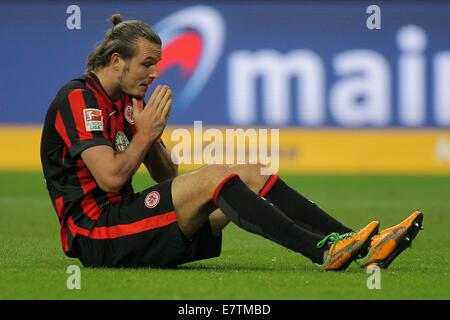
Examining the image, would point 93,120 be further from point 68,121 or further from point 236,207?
point 236,207

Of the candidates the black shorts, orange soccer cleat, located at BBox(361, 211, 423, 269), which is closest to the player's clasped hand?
the black shorts

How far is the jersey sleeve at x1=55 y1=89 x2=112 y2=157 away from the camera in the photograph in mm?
5508

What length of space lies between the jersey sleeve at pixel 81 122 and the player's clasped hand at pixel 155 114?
0.67 ft

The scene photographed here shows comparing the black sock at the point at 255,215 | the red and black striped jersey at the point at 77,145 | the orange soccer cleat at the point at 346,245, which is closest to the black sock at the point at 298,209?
the orange soccer cleat at the point at 346,245

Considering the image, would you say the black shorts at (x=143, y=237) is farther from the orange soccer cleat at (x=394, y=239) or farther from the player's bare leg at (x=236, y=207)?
the orange soccer cleat at (x=394, y=239)

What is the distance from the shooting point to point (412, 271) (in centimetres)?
591

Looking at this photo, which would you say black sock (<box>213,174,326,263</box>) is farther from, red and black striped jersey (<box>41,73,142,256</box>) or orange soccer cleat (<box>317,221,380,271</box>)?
red and black striped jersey (<box>41,73,142,256</box>)

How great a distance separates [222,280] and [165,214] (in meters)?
0.47

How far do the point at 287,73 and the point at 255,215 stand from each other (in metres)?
11.9

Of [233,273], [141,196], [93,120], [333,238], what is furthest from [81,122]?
[333,238]

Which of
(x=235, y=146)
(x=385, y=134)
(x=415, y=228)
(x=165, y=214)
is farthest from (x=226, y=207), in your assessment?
(x=385, y=134)

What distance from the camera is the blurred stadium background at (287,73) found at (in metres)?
17.0

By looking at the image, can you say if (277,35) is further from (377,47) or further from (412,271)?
(412,271)

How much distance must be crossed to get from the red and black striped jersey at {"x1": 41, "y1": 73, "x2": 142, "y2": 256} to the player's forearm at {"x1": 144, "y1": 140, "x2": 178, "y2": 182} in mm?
460
